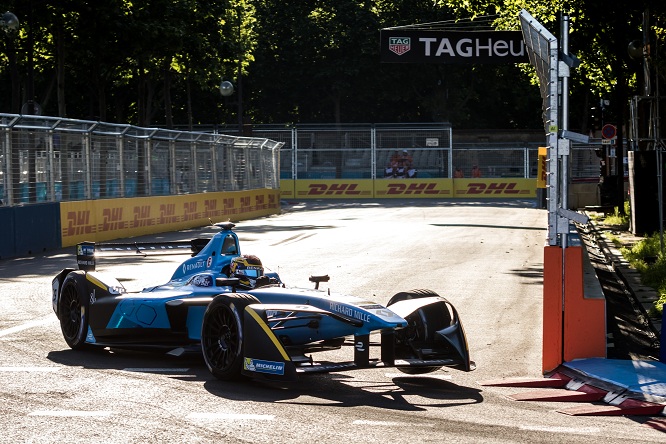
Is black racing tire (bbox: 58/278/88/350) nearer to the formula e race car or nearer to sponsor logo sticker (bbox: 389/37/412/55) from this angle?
the formula e race car

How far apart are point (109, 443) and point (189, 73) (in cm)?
3962

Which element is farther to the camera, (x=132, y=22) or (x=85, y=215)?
(x=132, y=22)

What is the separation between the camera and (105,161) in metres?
26.5

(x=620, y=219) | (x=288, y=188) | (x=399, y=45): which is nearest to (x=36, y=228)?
(x=399, y=45)

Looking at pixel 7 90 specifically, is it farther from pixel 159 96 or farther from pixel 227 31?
pixel 227 31

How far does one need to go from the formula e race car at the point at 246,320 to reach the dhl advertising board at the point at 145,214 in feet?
44.3

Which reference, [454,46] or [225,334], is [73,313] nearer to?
[225,334]

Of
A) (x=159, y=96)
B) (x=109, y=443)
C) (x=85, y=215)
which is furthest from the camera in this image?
(x=159, y=96)

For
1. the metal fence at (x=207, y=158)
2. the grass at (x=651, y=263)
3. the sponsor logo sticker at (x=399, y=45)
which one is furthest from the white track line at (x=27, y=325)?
the sponsor logo sticker at (x=399, y=45)

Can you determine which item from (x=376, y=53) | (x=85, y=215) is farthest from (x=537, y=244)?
(x=376, y=53)

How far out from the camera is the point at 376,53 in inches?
2721

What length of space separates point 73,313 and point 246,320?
2583 mm

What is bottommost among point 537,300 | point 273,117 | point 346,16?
point 537,300

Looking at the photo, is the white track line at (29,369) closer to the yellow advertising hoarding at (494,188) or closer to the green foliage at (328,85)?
the green foliage at (328,85)
